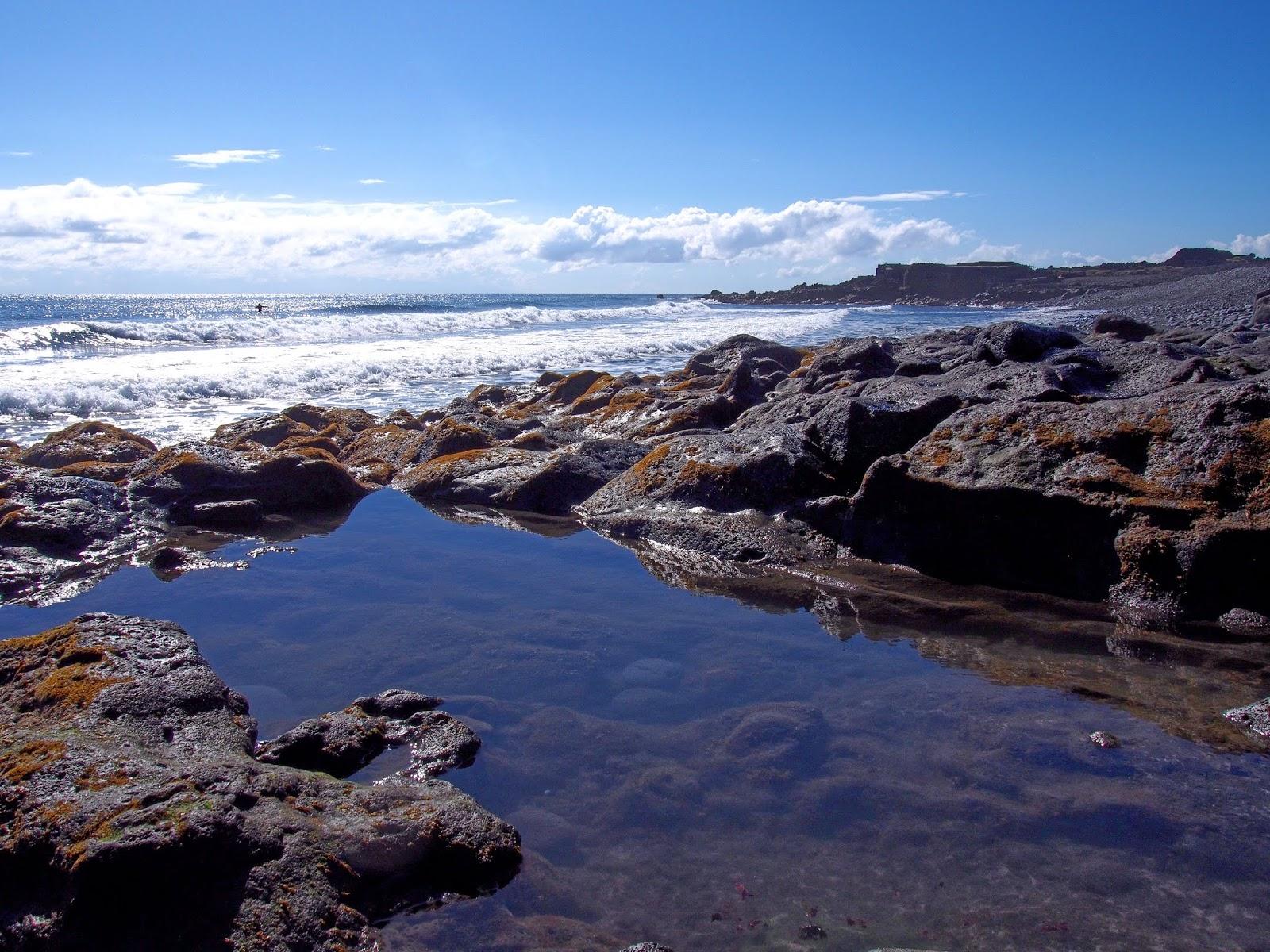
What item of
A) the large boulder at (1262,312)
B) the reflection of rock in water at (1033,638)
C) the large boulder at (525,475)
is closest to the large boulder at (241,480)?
the large boulder at (525,475)

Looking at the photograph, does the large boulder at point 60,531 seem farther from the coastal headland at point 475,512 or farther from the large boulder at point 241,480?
the large boulder at point 241,480

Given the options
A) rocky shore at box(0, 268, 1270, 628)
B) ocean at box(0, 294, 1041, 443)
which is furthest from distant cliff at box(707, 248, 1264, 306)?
rocky shore at box(0, 268, 1270, 628)

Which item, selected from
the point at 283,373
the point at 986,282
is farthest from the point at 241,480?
the point at 986,282

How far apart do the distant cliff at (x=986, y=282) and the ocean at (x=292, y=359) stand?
31576 mm

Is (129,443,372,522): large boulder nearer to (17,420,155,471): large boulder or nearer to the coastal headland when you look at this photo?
the coastal headland

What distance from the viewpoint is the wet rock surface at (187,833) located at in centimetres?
259

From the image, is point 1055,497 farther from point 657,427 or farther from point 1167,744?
point 657,427

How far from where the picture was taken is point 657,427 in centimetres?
1120

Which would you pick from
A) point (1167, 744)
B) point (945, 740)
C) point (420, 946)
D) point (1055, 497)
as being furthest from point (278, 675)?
point (1055, 497)

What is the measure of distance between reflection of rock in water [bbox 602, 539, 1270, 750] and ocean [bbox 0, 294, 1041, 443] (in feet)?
39.7

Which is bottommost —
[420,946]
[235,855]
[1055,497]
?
[420,946]

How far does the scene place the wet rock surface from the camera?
2.59m

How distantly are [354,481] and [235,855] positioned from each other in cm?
689

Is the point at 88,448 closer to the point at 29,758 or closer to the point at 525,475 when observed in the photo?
the point at 525,475
